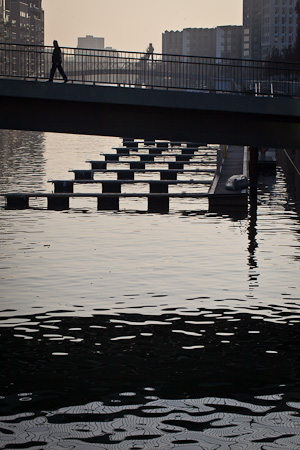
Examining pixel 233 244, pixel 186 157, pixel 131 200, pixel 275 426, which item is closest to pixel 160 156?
pixel 186 157

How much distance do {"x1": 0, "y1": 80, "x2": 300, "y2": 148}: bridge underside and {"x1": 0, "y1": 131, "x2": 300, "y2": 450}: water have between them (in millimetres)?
3899

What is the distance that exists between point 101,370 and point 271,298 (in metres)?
7.42

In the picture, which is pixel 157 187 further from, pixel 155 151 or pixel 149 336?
pixel 155 151

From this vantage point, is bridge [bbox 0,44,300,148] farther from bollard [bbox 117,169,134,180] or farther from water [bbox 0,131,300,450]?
bollard [bbox 117,169,134,180]

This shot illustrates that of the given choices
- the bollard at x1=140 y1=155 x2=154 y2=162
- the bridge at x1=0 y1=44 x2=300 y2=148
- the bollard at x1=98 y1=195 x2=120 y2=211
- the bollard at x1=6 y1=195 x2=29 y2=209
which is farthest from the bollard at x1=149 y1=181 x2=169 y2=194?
the bollard at x1=140 y1=155 x2=154 y2=162

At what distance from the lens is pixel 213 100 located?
27.5 metres

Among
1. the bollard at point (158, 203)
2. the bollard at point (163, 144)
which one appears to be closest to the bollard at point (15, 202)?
the bollard at point (158, 203)

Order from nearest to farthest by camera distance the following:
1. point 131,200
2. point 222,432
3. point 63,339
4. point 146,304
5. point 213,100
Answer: point 222,432
point 63,339
point 146,304
point 213,100
point 131,200

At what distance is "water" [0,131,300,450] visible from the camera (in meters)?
15.9

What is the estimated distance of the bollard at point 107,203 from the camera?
45531 millimetres

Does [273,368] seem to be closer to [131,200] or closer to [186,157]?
[131,200]

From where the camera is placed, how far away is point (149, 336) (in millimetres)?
21359

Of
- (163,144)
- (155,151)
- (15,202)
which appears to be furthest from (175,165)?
(15,202)

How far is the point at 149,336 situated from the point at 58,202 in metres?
25.5
